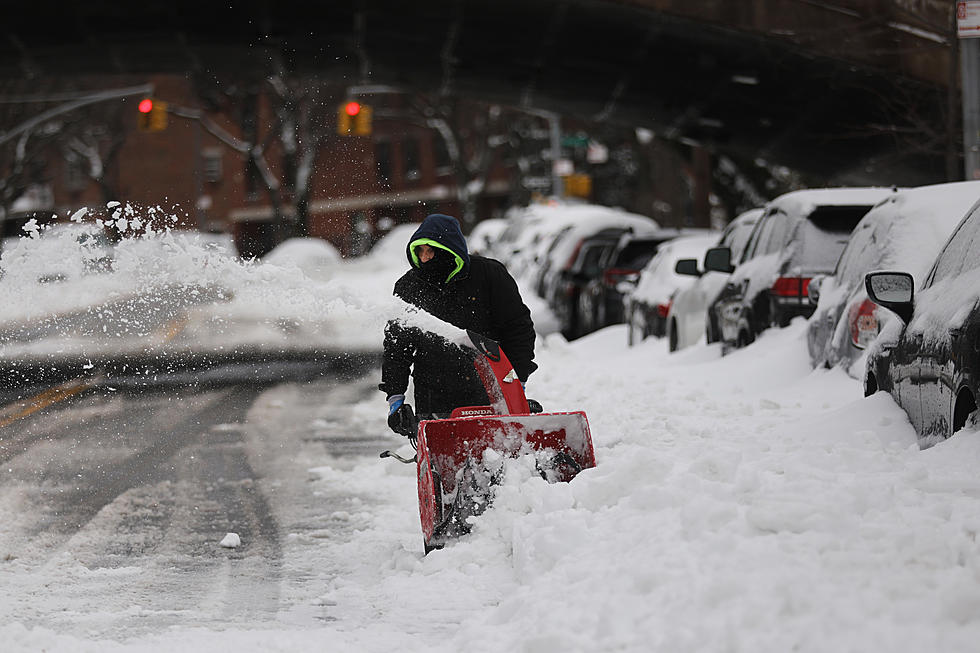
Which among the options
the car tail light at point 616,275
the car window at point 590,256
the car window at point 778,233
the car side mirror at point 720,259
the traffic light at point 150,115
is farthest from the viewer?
the traffic light at point 150,115

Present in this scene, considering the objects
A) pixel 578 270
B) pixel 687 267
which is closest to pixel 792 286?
pixel 687 267

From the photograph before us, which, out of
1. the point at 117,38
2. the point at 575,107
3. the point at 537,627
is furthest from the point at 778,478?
the point at 575,107

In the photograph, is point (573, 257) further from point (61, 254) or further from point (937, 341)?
point (937, 341)

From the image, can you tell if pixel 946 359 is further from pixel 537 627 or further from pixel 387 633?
pixel 387 633

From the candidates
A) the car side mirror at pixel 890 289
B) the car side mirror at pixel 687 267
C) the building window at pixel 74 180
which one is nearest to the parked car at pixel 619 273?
the car side mirror at pixel 687 267

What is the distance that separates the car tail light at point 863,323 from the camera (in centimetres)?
945

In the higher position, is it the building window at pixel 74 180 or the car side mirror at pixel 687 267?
the building window at pixel 74 180

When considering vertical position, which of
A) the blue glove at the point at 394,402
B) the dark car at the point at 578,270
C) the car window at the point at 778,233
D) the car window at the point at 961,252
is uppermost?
the car window at the point at 961,252

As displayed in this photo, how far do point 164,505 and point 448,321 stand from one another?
262 cm

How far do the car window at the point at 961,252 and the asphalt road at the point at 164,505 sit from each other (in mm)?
3250

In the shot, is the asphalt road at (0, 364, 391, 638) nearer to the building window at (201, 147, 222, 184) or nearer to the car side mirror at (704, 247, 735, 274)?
the car side mirror at (704, 247, 735, 274)

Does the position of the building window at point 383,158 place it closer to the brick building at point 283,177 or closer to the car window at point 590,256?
the brick building at point 283,177

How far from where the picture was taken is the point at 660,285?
17.5 meters

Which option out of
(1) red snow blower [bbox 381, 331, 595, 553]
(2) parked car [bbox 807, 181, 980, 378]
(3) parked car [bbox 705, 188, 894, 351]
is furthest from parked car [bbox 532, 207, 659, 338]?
(1) red snow blower [bbox 381, 331, 595, 553]
